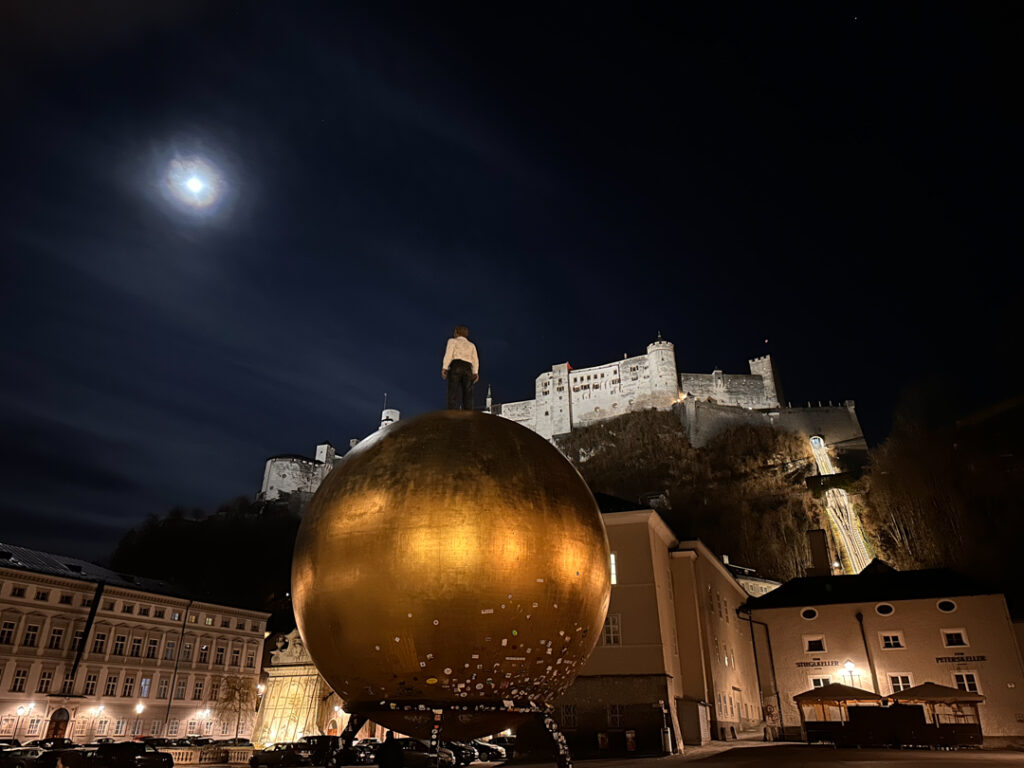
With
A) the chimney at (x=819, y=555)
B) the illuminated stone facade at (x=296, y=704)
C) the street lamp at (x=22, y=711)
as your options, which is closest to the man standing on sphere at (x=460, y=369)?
the illuminated stone facade at (x=296, y=704)

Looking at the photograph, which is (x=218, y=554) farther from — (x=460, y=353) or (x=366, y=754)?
(x=460, y=353)

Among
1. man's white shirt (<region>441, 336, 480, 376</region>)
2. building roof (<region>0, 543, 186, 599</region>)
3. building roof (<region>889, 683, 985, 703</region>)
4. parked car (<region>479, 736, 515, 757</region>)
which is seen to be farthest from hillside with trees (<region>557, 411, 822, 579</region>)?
man's white shirt (<region>441, 336, 480, 376</region>)

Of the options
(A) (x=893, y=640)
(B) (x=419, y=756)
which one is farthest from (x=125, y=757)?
(A) (x=893, y=640)

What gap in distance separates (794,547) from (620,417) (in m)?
40.1

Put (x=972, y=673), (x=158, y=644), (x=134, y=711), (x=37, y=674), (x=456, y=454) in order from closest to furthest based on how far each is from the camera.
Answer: (x=456, y=454) < (x=972, y=673) < (x=37, y=674) < (x=134, y=711) < (x=158, y=644)

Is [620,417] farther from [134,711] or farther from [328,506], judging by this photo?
[328,506]

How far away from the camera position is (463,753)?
67.3 feet

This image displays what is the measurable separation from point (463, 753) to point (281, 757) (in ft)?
22.6

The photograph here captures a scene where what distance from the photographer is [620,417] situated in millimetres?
98938

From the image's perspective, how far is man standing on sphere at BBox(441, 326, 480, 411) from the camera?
7.07 metres

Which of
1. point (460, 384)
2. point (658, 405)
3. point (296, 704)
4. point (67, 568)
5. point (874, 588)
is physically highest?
point (658, 405)

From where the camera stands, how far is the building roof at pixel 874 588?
3047cm

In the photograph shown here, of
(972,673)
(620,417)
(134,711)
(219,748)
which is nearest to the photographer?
(219,748)

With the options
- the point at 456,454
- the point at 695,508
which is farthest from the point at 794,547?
the point at 456,454
